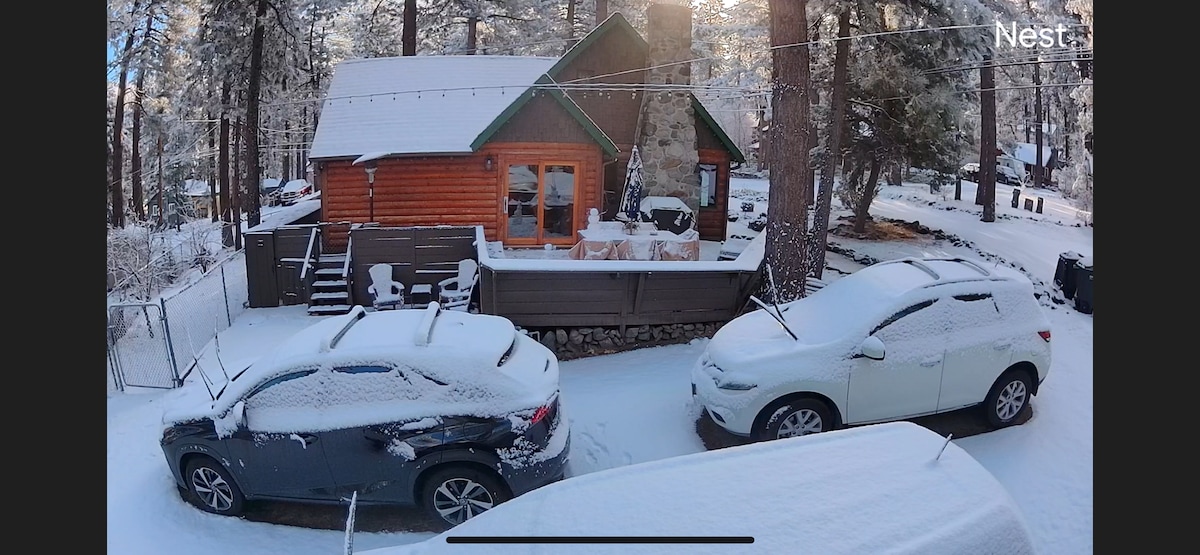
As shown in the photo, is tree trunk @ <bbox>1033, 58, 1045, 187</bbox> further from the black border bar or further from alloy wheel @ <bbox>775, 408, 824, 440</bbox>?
the black border bar

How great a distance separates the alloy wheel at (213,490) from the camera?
425 cm

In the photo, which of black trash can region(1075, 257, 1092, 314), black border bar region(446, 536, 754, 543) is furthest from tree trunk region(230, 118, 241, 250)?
black trash can region(1075, 257, 1092, 314)

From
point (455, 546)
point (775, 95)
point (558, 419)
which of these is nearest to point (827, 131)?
point (775, 95)

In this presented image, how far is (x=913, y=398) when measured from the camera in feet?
15.9

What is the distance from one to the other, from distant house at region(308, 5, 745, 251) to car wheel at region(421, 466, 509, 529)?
625 centimetres

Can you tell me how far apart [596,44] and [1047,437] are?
27.5ft

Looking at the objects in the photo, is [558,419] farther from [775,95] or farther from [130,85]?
[130,85]

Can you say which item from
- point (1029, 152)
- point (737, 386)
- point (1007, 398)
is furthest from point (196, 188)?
point (1007, 398)

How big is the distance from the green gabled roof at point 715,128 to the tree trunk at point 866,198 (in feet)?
13.3

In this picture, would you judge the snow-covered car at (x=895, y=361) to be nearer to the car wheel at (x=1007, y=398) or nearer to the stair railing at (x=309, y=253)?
the car wheel at (x=1007, y=398)

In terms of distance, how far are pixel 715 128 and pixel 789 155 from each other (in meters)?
4.58

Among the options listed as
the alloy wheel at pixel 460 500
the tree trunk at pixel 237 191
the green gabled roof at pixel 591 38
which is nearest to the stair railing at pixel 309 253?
the tree trunk at pixel 237 191

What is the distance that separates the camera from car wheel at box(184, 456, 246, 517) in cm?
422

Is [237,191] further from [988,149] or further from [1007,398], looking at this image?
[1007,398]
